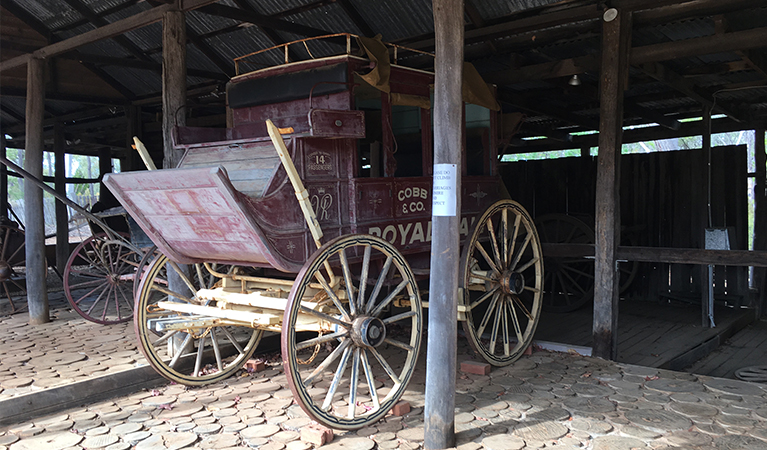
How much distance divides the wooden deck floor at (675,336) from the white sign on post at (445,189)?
3403 mm

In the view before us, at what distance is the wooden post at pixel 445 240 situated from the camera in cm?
343

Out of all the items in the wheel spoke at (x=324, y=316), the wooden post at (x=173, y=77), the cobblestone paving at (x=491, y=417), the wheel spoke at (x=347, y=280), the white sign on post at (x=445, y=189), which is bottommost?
the cobblestone paving at (x=491, y=417)

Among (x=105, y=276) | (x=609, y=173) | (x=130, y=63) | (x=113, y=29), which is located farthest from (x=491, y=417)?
(x=130, y=63)

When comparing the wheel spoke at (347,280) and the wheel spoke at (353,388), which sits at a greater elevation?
the wheel spoke at (347,280)

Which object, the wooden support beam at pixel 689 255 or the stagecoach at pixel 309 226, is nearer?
the stagecoach at pixel 309 226

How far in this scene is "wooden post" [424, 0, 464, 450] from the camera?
11.3ft

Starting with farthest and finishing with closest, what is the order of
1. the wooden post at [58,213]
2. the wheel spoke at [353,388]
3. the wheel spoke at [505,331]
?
the wooden post at [58,213] < the wheel spoke at [505,331] < the wheel spoke at [353,388]

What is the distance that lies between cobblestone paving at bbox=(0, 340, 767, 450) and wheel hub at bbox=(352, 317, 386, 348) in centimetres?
55

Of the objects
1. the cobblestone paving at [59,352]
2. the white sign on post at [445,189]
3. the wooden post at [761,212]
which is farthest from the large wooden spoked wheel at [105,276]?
the wooden post at [761,212]

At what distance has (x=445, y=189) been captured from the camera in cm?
342

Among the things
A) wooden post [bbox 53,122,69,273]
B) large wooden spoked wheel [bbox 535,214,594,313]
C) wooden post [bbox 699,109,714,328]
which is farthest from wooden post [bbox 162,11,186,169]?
wooden post [bbox 53,122,69,273]

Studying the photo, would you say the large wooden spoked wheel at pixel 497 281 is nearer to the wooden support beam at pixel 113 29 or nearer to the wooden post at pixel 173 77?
the wooden post at pixel 173 77

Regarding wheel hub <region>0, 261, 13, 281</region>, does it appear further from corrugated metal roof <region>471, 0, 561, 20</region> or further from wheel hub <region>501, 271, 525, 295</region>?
corrugated metal roof <region>471, 0, 561, 20</region>

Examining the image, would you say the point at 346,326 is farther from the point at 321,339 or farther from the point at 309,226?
the point at 309,226
